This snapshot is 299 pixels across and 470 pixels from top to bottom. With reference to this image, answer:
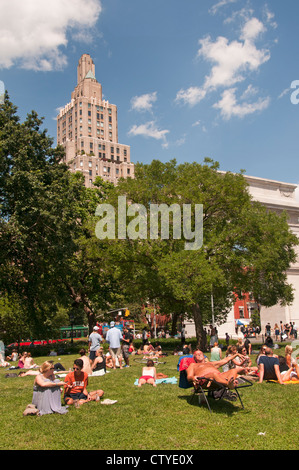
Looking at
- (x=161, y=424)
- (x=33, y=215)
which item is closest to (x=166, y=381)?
(x=161, y=424)

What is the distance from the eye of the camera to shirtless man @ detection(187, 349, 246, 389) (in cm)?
746

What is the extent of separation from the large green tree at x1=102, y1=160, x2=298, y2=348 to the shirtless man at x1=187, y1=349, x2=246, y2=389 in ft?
41.1

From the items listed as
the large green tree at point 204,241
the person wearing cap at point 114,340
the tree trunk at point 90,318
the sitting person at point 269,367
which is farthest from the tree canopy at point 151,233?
the sitting person at point 269,367

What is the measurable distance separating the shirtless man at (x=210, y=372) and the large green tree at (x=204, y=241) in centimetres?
1254

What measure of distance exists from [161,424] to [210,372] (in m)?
1.53

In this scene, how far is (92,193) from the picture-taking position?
3697cm

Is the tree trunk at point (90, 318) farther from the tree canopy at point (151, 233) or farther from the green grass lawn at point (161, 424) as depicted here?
the green grass lawn at point (161, 424)

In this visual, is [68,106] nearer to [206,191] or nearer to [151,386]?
[206,191]

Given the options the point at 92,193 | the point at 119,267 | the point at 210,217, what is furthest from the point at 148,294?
the point at 92,193

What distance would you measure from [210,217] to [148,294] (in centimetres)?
630

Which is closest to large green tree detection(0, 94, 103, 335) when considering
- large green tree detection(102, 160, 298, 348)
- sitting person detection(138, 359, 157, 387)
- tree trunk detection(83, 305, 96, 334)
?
large green tree detection(102, 160, 298, 348)

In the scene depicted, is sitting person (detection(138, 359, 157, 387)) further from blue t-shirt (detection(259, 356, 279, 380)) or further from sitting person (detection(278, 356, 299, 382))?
sitting person (detection(278, 356, 299, 382))

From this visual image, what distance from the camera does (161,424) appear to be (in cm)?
667

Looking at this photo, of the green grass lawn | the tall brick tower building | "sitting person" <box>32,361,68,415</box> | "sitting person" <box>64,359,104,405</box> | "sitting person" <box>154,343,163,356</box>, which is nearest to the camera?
the green grass lawn
